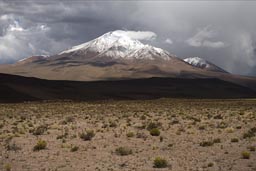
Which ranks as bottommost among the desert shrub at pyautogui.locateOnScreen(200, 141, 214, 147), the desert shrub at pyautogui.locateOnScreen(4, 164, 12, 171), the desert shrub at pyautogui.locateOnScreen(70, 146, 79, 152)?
the desert shrub at pyautogui.locateOnScreen(4, 164, 12, 171)

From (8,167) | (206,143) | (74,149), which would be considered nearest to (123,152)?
(74,149)

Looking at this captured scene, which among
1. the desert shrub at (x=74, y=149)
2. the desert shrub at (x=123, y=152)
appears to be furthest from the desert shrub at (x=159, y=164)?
the desert shrub at (x=74, y=149)

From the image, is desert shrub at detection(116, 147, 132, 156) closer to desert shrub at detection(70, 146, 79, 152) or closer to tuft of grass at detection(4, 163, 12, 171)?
desert shrub at detection(70, 146, 79, 152)

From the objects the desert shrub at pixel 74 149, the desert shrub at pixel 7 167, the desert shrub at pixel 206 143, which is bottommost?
the desert shrub at pixel 7 167

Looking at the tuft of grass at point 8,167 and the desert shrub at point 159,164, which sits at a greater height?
the desert shrub at point 159,164

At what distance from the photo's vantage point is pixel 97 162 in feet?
57.3

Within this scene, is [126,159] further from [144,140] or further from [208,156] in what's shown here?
[144,140]

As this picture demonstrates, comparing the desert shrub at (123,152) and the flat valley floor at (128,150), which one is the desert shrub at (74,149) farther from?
the desert shrub at (123,152)

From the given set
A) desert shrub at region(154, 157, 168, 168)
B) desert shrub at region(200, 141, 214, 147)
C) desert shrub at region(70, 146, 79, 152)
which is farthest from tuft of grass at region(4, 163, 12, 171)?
desert shrub at region(200, 141, 214, 147)

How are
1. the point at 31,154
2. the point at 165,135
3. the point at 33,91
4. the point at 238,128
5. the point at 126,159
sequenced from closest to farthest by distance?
the point at 126,159 < the point at 31,154 < the point at 165,135 < the point at 238,128 < the point at 33,91

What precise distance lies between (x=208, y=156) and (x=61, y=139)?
30.7 feet

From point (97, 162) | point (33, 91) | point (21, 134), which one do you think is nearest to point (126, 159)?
point (97, 162)

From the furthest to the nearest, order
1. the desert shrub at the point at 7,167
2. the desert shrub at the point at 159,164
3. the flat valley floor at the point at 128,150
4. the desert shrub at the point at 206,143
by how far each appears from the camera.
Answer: the desert shrub at the point at 206,143
the flat valley floor at the point at 128,150
the desert shrub at the point at 159,164
the desert shrub at the point at 7,167

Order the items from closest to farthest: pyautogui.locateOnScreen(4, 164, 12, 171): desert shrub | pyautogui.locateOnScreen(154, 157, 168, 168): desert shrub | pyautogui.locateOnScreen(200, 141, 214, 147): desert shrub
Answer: pyautogui.locateOnScreen(4, 164, 12, 171): desert shrub
pyautogui.locateOnScreen(154, 157, 168, 168): desert shrub
pyautogui.locateOnScreen(200, 141, 214, 147): desert shrub
